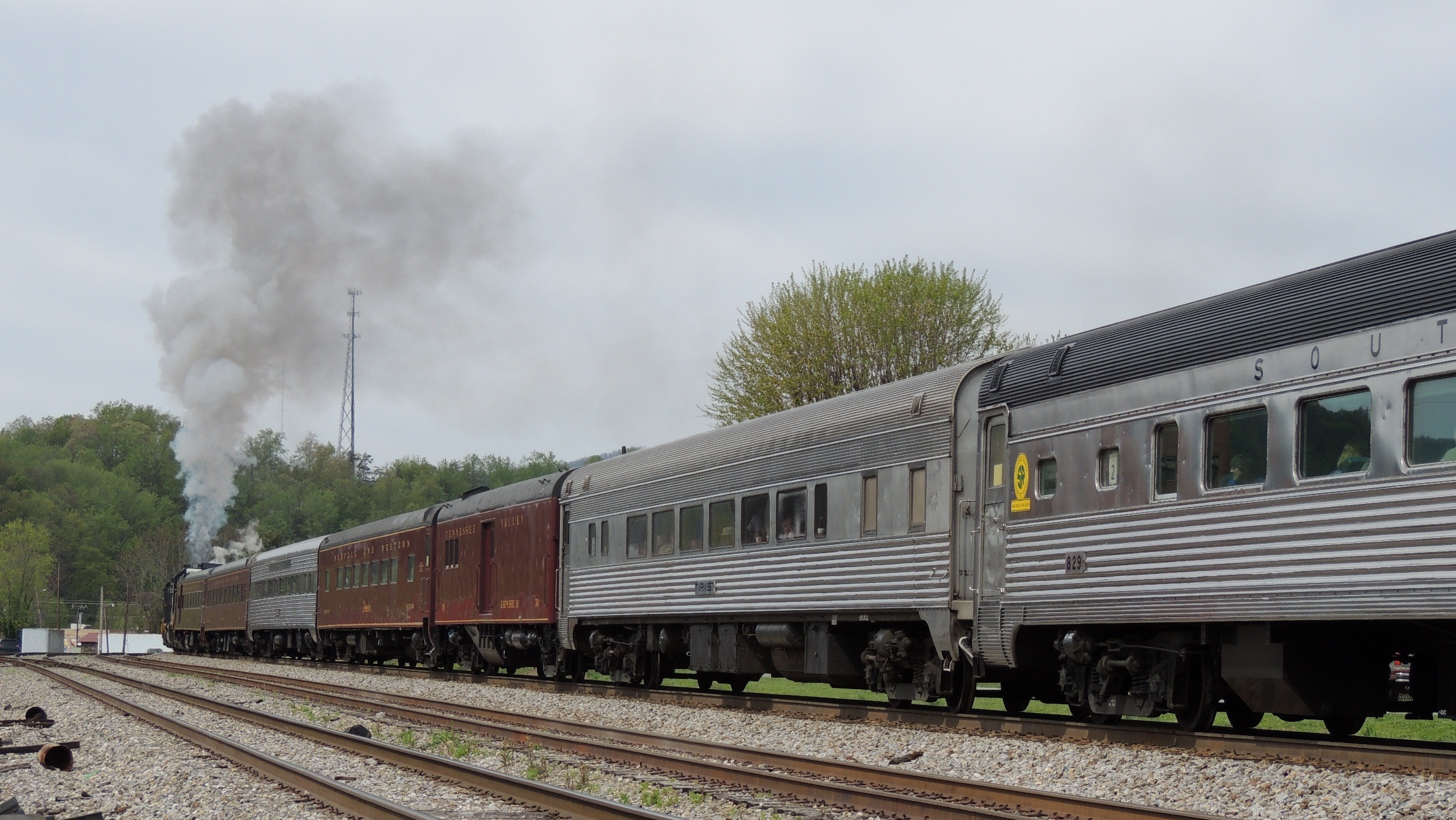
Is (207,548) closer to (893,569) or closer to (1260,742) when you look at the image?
(893,569)

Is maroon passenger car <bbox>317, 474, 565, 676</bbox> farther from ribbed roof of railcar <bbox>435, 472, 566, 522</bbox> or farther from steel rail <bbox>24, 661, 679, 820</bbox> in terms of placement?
steel rail <bbox>24, 661, 679, 820</bbox>

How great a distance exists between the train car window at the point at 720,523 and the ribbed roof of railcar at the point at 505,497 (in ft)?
22.1

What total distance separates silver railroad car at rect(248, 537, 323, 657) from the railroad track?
1003 inches

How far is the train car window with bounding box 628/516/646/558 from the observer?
22656 millimetres

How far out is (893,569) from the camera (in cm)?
1603

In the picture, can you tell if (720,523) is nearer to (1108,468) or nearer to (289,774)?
(1108,468)

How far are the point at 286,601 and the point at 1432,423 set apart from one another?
4267 cm

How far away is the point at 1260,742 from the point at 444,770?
21.7 ft

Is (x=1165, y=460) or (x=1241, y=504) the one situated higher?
(x=1165, y=460)

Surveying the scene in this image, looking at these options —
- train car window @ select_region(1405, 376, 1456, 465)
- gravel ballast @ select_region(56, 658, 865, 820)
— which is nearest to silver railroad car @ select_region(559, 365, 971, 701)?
gravel ballast @ select_region(56, 658, 865, 820)

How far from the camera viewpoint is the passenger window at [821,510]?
1758 centimetres

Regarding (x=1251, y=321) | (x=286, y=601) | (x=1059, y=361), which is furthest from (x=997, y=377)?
(x=286, y=601)

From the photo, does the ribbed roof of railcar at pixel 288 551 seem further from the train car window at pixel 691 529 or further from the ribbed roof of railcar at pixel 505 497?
the train car window at pixel 691 529

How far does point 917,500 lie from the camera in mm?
15820
